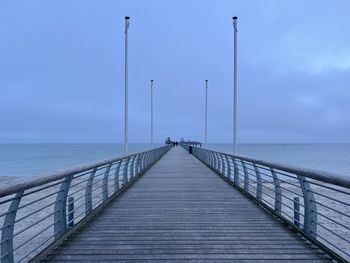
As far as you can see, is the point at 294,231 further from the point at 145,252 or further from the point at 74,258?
the point at 74,258

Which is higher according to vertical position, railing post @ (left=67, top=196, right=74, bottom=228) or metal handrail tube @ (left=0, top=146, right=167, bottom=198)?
metal handrail tube @ (left=0, top=146, right=167, bottom=198)

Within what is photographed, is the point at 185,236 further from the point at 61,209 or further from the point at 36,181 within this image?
the point at 36,181

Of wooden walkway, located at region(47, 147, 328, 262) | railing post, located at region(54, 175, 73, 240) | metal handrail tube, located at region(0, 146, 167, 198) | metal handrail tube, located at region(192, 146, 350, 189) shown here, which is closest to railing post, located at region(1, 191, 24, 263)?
metal handrail tube, located at region(0, 146, 167, 198)

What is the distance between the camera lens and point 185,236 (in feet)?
21.0

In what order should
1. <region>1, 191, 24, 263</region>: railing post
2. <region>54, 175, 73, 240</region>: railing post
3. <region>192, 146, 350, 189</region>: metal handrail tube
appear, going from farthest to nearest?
<region>54, 175, 73, 240</region>: railing post, <region>192, 146, 350, 189</region>: metal handrail tube, <region>1, 191, 24, 263</region>: railing post

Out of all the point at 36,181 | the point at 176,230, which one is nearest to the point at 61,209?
the point at 36,181

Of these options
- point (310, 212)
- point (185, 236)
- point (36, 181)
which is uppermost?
point (36, 181)

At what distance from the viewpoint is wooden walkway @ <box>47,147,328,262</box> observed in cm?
539

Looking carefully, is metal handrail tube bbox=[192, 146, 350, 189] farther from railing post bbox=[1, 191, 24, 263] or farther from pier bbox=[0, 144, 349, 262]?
railing post bbox=[1, 191, 24, 263]

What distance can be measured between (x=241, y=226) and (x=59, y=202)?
287 cm

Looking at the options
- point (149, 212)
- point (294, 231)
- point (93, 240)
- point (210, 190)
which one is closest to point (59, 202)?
point (93, 240)

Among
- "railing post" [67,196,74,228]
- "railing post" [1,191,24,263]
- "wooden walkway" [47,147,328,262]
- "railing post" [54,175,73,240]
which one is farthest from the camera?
"railing post" [67,196,74,228]

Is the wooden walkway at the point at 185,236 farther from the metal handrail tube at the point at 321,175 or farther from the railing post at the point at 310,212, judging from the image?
the metal handrail tube at the point at 321,175

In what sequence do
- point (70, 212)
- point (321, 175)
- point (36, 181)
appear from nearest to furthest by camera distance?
point (36, 181) → point (321, 175) → point (70, 212)
